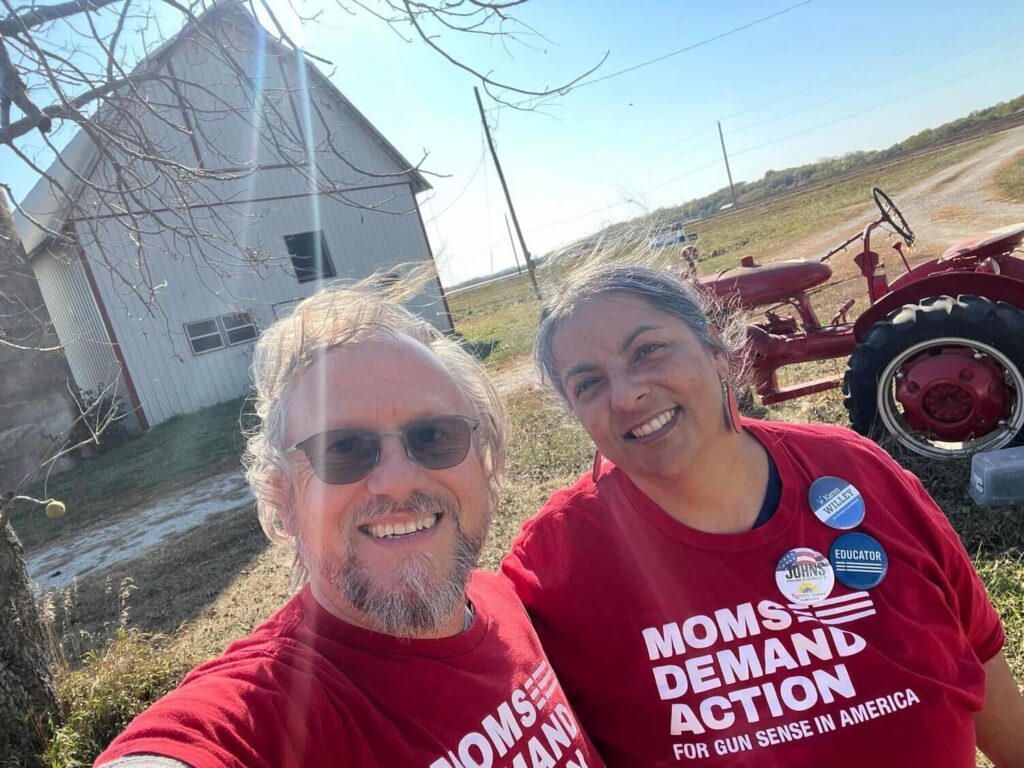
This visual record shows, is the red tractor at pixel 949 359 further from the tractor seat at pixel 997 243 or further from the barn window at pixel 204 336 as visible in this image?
the barn window at pixel 204 336

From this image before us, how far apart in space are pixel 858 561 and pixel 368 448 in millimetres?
1134

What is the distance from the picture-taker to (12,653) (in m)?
2.64

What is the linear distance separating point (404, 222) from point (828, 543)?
652 inches

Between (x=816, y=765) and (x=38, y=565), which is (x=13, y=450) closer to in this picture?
(x=38, y=565)

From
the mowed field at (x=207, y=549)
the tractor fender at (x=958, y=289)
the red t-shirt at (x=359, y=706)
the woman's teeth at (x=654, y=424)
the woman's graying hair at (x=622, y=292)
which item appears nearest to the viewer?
the red t-shirt at (x=359, y=706)

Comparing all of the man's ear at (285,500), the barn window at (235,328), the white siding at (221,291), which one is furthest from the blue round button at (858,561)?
the barn window at (235,328)

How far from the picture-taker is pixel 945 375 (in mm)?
3564

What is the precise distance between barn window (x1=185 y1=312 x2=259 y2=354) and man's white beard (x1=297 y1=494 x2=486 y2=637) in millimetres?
14413

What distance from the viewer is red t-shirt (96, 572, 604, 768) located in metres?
1.01

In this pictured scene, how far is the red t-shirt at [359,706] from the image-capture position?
1010mm

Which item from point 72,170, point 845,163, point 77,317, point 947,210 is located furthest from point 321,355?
point 845,163

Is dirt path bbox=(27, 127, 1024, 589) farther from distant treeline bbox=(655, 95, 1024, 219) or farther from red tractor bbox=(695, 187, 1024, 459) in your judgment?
distant treeline bbox=(655, 95, 1024, 219)

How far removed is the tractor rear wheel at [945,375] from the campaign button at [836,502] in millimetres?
2500

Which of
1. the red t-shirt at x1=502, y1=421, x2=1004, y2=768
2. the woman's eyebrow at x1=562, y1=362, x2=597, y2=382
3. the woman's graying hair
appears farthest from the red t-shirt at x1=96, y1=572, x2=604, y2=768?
the woman's graying hair
